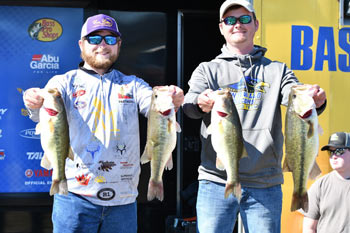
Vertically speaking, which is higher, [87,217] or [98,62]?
[98,62]

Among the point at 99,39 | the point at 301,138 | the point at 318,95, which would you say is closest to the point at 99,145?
the point at 99,39

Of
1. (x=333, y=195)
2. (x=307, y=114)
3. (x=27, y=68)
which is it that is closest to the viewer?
(x=307, y=114)

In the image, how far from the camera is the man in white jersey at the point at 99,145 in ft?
10.1

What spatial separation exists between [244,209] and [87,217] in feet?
3.59

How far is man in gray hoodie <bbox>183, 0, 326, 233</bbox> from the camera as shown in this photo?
10.0 feet

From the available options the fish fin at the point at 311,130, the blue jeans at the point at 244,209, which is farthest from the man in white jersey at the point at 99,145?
the fish fin at the point at 311,130

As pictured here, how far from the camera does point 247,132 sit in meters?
3.08

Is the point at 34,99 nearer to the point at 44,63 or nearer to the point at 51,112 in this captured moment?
the point at 51,112

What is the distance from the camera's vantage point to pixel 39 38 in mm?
5383

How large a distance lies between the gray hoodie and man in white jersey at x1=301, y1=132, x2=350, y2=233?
1.40 metres

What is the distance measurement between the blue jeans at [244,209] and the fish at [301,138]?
0.72ft

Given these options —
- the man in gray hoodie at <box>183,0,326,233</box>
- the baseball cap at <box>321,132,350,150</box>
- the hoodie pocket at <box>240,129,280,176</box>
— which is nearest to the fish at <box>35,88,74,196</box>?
the man in gray hoodie at <box>183,0,326,233</box>

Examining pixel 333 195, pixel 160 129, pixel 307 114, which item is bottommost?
pixel 333 195

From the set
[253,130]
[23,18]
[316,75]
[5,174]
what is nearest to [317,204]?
[316,75]
